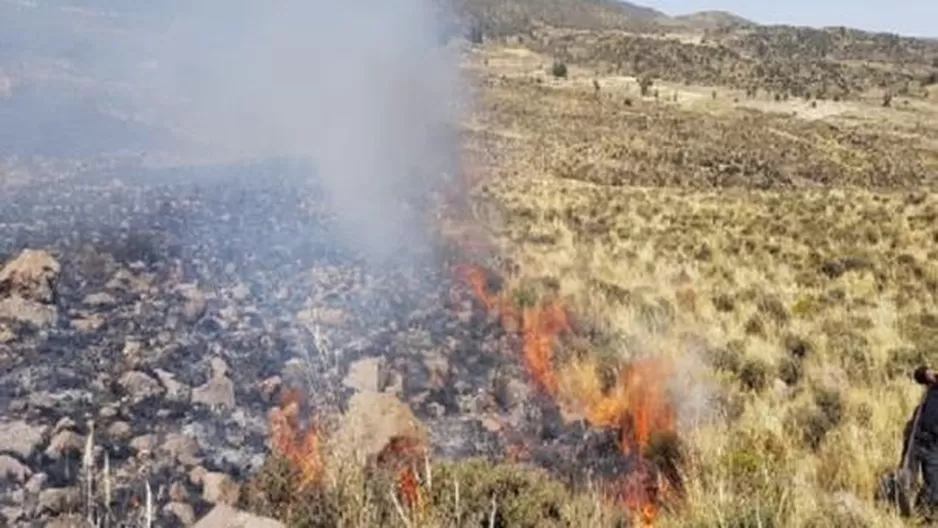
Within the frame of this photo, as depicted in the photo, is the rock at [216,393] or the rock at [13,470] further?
the rock at [216,393]

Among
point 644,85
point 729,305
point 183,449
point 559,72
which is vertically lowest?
point 644,85

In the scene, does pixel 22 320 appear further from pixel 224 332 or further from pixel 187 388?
pixel 187 388

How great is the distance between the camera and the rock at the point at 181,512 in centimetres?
548

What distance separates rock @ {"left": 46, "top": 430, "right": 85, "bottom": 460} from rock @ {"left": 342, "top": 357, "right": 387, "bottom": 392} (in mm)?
2132

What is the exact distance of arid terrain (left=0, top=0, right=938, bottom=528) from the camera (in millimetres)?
5590

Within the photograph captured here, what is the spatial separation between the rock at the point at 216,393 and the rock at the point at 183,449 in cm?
75

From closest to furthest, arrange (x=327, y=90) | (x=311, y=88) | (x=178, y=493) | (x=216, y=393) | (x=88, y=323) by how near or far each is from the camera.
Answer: (x=178, y=493)
(x=216, y=393)
(x=88, y=323)
(x=327, y=90)
(x=311, y=88)

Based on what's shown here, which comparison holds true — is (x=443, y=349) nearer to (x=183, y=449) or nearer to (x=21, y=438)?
(x=183, y=449)

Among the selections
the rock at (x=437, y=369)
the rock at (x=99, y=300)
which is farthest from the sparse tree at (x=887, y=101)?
the rock at (x=99, y=300)

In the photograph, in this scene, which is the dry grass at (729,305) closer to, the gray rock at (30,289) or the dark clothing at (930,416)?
the dark clothing at (930,416)

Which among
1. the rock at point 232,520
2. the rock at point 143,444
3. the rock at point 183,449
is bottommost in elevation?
the rock at point 143,444

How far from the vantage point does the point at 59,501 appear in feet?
18.2

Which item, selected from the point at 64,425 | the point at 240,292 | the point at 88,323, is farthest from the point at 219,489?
the point at 240,292

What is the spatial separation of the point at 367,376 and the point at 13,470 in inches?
109
